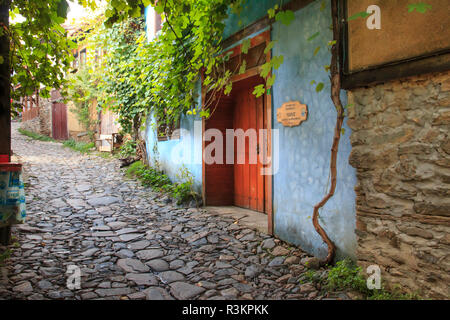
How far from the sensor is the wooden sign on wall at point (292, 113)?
3.76 m

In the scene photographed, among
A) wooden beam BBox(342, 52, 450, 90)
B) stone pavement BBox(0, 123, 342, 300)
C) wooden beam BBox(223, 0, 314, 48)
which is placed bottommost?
stone pavement BBox(0, 123, 342, 300)

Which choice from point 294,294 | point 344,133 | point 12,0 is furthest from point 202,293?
point 12,0

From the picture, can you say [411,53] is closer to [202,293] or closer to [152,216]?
[202,293]

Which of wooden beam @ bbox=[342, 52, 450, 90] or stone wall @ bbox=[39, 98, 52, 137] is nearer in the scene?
wooden beam @ bbox=[342, 52, 450, 90]

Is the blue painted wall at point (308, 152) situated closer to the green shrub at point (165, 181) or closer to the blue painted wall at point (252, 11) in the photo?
the blue painted wall at point (252, 11)

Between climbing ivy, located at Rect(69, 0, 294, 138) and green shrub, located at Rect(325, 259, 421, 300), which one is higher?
climbing ivy, located at Rect(69, 0, 294, 138)

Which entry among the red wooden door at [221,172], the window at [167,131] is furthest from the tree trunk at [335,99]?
the window at [167,131]

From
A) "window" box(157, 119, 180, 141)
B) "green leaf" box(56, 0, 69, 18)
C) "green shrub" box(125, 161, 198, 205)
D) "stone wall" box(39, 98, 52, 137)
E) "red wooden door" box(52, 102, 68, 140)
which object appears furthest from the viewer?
"stone wall" box(39, 98, 52, 137)

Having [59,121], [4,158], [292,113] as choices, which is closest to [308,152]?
[292,113]

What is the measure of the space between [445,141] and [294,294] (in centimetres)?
181

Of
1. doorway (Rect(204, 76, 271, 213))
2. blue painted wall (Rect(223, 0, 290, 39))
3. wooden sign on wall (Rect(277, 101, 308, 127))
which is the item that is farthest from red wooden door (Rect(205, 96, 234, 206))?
wooden sign on wall (Rect(277, 101, 308, 127))

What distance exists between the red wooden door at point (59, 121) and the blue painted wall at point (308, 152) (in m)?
18.3

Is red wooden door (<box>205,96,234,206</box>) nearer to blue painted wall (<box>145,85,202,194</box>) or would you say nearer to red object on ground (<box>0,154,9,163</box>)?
blue painted wall (<box>145,85,202,194</box>)

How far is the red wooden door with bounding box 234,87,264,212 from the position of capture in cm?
561
